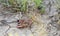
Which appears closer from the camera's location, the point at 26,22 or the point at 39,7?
the point at 26,22

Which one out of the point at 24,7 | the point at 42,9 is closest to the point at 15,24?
the point at 24,7

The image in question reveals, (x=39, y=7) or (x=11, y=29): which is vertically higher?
(x=39, y=7)

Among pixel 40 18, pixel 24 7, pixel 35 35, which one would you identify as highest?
pixel 24 7

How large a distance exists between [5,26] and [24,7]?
1.21 feet

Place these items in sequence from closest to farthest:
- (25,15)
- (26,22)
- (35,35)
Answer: (35,35) < (26,22) < (25,15)

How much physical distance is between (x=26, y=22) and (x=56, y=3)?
55 cm

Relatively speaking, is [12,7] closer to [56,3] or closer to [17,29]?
[17,29]

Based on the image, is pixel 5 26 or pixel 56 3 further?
pixel 56 3

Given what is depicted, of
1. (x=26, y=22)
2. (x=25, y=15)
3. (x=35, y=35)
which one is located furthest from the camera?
(x=25, y=15)

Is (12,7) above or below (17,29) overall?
above

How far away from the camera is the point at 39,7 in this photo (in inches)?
90.2

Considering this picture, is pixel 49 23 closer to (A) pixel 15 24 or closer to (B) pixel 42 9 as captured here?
(B) pixel 42 9

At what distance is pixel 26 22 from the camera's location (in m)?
2.06

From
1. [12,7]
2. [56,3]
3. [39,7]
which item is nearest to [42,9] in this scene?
[39,7]
